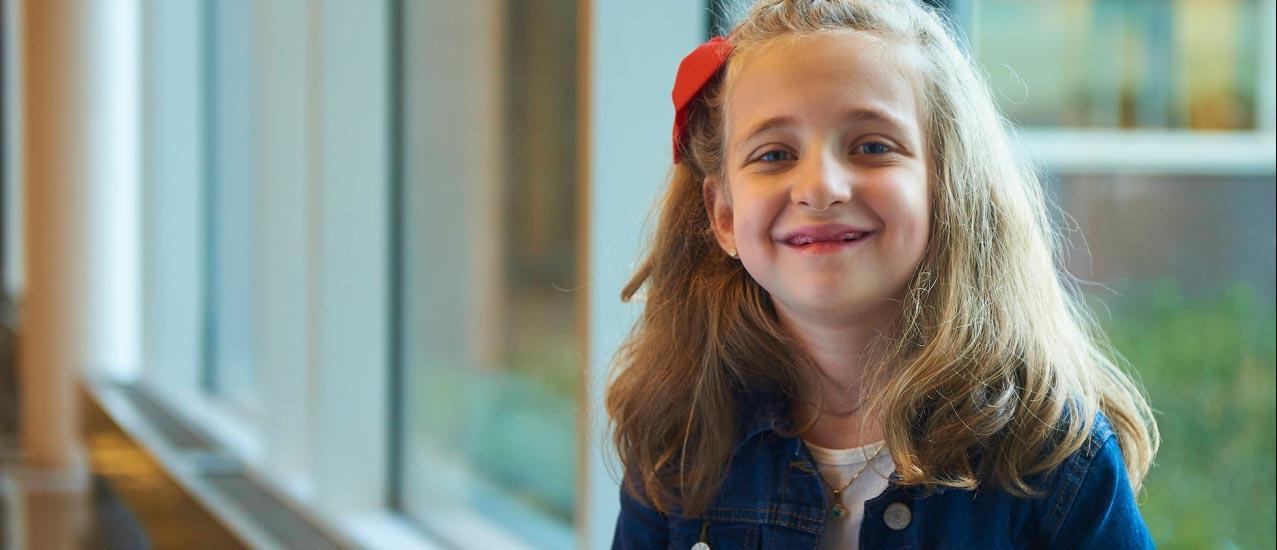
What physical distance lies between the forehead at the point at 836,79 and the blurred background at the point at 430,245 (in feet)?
1.18

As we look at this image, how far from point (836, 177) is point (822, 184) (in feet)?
0.05

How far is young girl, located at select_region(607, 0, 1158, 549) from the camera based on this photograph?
1.25 metres

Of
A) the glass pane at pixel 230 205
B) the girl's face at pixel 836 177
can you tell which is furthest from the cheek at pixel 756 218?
the glass pane at pixel 230 205

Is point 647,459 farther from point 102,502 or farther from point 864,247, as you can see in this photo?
point 102,502

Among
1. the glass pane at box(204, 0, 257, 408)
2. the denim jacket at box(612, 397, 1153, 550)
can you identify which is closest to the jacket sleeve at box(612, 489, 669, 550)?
the denim jacket at box(612, 397, 1153, 550)

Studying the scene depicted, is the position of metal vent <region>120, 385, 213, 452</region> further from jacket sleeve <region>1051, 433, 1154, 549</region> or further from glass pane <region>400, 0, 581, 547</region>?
jacket sleeve <region>1051, 433, 1154, 549</region>

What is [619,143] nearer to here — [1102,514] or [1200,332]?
[1200,332]

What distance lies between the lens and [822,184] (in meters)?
1.23

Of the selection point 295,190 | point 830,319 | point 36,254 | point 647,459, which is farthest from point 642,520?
point 36,254

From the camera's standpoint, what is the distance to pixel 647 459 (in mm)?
1476

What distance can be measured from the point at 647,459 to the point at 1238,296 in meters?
0.82

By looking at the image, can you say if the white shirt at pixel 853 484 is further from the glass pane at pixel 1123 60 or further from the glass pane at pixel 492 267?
the glass pane at pixel 492 267

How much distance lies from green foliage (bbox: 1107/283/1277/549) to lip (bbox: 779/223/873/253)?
0.65m

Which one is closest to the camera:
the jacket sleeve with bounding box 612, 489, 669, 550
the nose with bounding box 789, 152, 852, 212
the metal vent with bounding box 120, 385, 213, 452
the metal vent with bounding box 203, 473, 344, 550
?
the nose with bounding box 789, 152, 852, 212
